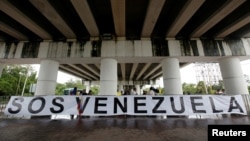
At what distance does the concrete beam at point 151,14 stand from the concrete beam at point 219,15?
301cm

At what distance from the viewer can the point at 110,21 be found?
7.63m

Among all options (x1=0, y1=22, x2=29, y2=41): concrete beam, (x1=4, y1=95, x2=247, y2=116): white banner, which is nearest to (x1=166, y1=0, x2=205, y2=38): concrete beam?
Result: (x1=4, y1=95, x2=247, y2=116): white banner

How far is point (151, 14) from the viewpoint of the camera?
244 inches

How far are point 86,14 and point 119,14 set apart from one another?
5.68 ft

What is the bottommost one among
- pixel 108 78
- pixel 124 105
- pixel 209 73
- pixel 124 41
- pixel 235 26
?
pixel 124 105

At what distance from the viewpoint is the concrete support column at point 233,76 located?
27.0 ft

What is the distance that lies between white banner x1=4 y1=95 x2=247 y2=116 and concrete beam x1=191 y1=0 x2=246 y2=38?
14.0 feet

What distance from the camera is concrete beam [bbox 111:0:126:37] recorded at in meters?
5.31

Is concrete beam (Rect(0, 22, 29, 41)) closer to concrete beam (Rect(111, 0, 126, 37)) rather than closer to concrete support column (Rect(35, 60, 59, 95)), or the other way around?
concrete support column (Rect(35, 60, 59, 95))

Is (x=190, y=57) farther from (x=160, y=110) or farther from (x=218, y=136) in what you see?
(x=218, y=136)

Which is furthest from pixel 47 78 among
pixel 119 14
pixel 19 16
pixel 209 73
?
pixel 209 73

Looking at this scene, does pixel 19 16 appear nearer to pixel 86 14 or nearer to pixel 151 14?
pixel 86 14

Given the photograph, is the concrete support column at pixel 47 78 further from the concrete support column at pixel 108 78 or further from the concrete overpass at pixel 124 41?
the concrete support column at pixel 108 78

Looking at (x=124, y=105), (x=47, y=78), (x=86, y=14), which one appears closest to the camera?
(x=86, y=14)
